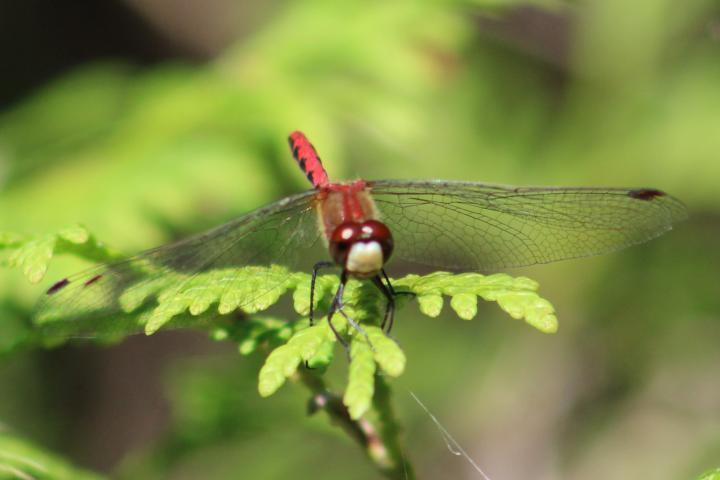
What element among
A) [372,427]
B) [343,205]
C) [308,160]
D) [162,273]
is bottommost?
[372,427]

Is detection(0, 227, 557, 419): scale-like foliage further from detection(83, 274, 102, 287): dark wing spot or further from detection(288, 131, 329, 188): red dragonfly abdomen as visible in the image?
detection(288, 131, 329, 188): red dragonfly abdomen

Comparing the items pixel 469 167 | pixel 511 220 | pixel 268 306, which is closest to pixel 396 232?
pixel 511 220

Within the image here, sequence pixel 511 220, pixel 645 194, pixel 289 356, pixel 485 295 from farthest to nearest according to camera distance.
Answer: pixel 511 220, pixel 645 194, pixel 485 295, pixel 289 356

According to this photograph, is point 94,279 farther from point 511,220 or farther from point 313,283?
point 511,220

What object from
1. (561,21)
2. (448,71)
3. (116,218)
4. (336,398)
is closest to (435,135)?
(448,71)

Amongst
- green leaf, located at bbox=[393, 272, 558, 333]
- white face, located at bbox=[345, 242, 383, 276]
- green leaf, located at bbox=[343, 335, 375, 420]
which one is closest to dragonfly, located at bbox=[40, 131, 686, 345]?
white face, located at bbox=[345, 242, 383, 276]

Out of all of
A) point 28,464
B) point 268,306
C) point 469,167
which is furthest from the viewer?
point 469,167

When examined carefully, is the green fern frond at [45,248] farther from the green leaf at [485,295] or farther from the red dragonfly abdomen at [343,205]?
the green leaf at [485,295]
